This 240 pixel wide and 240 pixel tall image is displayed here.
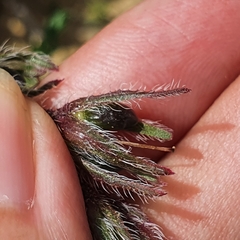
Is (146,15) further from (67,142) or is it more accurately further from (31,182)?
(31,182)

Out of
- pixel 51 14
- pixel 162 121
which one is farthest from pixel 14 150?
pixel 51 14

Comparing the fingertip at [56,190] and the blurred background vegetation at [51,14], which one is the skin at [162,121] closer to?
the fingertip at [56,190]

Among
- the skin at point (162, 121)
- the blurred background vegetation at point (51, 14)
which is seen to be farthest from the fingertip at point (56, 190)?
the blurred background vegetation at point (51, 14)

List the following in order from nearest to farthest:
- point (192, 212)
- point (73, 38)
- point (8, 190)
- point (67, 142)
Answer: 1. point (8, 190)
2. point (67, 142)
3. point (192, 212)
4. point (73, 38)

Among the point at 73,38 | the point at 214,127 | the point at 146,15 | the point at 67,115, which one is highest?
the point at 146,15

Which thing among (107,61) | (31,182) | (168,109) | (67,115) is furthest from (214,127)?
(31,182)

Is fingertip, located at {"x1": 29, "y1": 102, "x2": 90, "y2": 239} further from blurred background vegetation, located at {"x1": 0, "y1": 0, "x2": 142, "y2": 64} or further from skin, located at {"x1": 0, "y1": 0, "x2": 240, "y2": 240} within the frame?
blurred background vegetation, located at {"x1": 0, "y1": 0, "x2": 142, "y2": 64}

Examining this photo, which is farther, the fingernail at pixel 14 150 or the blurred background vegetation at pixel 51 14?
the blurred background vegetation at pixel 51 14

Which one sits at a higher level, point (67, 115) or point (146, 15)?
point (146, 15)
